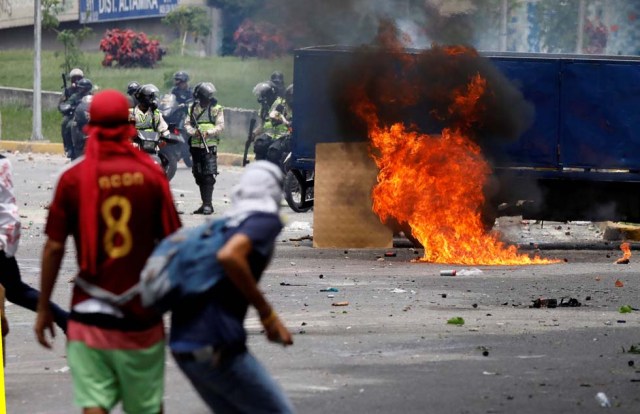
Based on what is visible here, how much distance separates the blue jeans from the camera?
5730mm

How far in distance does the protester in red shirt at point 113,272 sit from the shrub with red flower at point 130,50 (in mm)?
42415

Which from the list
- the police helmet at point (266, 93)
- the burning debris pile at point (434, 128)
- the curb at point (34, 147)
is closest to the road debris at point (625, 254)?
the burning debris pile at point (434, 128)

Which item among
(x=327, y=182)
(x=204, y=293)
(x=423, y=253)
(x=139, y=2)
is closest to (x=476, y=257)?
(x=423, y=253)

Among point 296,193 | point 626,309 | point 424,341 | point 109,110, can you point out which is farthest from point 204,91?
point 109,110

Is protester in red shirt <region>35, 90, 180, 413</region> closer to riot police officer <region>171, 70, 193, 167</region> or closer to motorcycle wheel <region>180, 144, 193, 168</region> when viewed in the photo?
motorcycle wheel <region>180, 144, 193, 168</region>

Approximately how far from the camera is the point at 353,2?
22.3 metres

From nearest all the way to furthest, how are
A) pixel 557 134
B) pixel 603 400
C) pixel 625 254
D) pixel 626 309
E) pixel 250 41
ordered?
1. pixel 603 400
2. pixel 626 309
3. pixel 625 254
4. pixel 557 134
5. pixel 250 41

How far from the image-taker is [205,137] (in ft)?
71.2

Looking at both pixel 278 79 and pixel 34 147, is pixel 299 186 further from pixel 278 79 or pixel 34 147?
pixel 34 147

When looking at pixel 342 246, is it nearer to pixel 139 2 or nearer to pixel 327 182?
A: pixel 327 182

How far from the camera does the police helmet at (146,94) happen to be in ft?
69.7

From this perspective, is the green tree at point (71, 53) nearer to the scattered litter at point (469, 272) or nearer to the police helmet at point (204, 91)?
the police helmet at point (204, 91)

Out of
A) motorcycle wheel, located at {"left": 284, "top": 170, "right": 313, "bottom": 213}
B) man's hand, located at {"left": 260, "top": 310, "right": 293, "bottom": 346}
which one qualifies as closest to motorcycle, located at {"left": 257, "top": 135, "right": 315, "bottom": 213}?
motorcycle wheel, located at {"left": 284, "top": 170, "right": 313, "bottom": 213}

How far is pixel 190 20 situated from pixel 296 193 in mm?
31852
